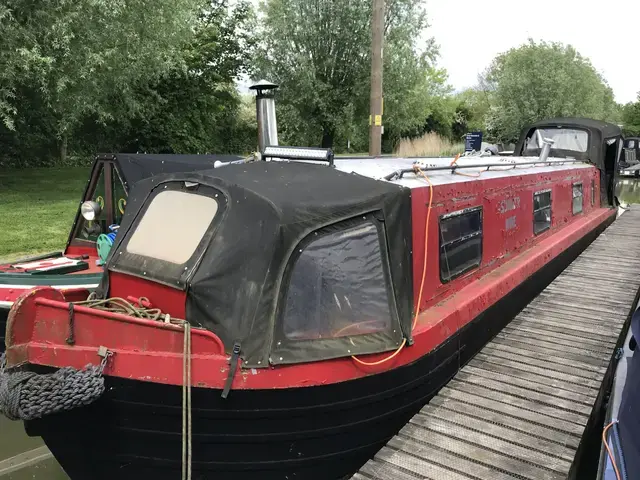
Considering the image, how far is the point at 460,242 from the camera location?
456 centimetres

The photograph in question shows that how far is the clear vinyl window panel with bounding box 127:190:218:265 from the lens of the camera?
10.9ft

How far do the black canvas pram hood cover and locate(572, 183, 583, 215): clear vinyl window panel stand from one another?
5707 millimetres

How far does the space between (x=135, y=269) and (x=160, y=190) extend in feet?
1.97

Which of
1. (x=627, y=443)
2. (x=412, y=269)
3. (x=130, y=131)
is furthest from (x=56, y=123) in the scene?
(x=627, y=443)

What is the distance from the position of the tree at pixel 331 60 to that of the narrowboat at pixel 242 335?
15.5 metres

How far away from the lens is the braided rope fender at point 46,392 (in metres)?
2.71

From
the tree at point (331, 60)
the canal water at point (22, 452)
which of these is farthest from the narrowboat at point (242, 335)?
the tree at point (331, 60)

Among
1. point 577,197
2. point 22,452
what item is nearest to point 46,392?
point 22,452

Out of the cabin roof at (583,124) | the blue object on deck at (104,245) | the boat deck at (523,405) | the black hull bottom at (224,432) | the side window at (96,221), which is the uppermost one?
the cabin roof at (583,124)

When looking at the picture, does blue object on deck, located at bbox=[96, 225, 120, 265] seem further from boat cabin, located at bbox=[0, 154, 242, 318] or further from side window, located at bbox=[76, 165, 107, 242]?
side window, located at bbox=[76, 165, 107, 242]

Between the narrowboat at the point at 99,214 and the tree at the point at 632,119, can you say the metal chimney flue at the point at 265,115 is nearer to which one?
the narrowboat at the point at 99,214

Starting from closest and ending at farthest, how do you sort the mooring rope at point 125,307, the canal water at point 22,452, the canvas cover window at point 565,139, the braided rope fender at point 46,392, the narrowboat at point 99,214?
the braided rope fender at point 46,392
the mooring rope at point 125,307
the canal water at point 22,452
the narrowboat at point 99,214
the canvas cover window at point 565,139

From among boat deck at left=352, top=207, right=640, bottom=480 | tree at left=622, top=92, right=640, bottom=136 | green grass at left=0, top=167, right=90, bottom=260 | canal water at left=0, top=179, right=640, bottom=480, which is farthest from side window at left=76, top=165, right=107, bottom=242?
tree at left=622, top=92, right=640, bottom=136

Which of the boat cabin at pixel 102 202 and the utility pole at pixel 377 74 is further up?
the utility pole at pixel 377 74
